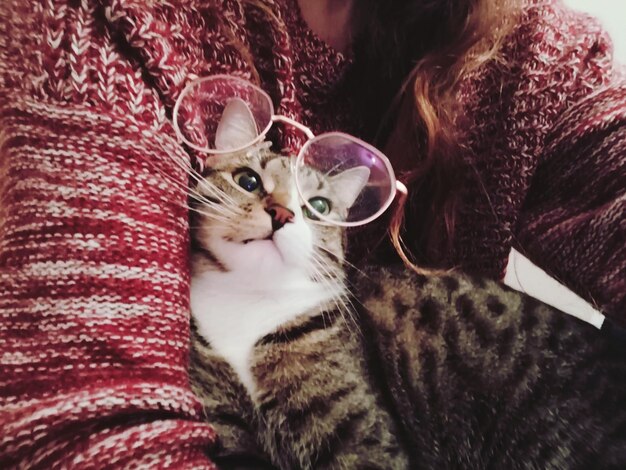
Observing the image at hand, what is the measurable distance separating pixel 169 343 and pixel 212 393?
13cm

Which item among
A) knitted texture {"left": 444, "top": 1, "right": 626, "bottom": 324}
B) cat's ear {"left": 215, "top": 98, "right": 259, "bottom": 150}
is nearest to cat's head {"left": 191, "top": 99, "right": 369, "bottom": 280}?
cat's ear {"left": 215, "top": 98, "right": 259, "bottom": 150}

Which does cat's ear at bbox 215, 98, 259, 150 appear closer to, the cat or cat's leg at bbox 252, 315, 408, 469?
the cat

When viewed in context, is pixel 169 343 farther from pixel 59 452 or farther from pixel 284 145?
pixel 284 145

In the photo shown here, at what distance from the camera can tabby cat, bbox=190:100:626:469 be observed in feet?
2.05

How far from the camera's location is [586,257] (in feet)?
2.27

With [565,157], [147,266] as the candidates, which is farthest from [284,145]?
[565,157]

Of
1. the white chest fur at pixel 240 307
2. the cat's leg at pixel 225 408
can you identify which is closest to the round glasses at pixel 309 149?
the white chest fur at pixel 240 307

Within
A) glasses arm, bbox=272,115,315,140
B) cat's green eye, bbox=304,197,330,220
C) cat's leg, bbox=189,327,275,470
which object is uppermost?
glasses arm, bbox=272,115,315,140

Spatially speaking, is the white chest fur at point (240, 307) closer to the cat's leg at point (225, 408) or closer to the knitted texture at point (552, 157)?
the cat's leg at point (225, 408)

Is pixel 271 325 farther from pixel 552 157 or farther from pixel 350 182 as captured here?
pixel 552 157

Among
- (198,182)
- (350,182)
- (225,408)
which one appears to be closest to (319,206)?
(350,182)

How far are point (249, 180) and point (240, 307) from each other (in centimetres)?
15

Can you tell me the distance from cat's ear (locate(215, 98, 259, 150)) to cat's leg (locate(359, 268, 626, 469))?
31cm

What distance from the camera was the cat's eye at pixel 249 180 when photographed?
0.67 meters
